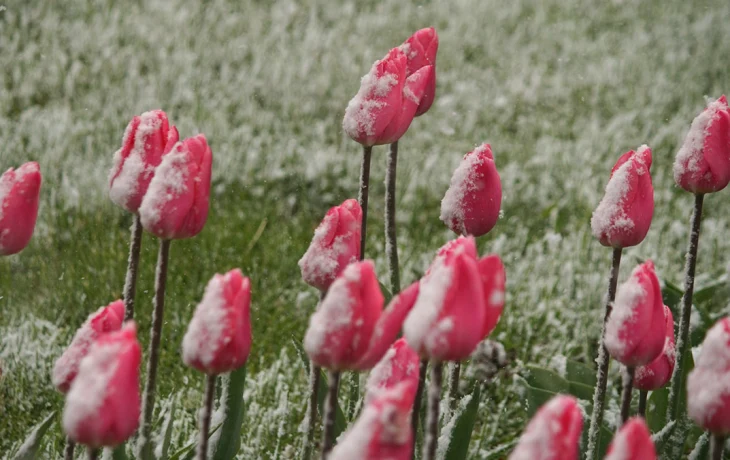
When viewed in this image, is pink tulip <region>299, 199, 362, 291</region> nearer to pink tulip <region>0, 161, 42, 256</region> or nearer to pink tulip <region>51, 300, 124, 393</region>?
pink tulip <region>51, 300, 124, 393</region>

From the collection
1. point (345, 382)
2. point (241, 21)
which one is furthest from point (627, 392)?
point (241, 21)

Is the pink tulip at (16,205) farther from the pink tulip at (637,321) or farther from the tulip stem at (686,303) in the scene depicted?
the tulip stem at (686,303)

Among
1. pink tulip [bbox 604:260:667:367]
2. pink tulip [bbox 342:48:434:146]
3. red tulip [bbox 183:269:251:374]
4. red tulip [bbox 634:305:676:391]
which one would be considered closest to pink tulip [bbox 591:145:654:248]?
red tulip [bbox 634:305:676:391]

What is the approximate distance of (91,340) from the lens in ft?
4.14

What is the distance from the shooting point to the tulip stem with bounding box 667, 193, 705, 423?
5.79ft

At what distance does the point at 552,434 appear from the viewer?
85cm

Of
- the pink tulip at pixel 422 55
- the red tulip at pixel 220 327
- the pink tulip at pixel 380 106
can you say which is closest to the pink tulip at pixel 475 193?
the pink tulip at pixel 380 106

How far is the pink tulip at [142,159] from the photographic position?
1434mm

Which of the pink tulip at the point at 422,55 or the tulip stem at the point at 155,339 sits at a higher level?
the pink tulip at the point at 422,55

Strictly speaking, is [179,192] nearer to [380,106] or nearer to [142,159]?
[142,159]

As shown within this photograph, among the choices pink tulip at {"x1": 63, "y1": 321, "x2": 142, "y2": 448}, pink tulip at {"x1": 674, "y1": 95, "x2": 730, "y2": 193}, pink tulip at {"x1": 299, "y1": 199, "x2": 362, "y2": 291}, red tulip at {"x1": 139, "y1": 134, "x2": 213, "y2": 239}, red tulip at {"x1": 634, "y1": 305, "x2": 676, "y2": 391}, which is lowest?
red tulip at {"x1": 634, "y1": 305, "x2": 676, "y2": 391}

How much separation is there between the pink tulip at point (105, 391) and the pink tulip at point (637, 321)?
0.65 m

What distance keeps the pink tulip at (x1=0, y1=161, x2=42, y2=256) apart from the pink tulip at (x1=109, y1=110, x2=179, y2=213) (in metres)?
0.15

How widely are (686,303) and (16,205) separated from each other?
3.90 feet
